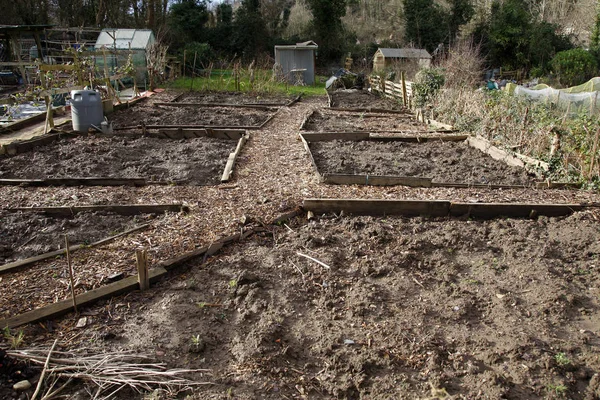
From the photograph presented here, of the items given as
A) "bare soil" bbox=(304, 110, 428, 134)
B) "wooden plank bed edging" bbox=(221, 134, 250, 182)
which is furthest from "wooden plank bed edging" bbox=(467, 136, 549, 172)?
"wooden plank bed edging" bbox=(221, 134, 250, 182)

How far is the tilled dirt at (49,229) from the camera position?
422 centimetres

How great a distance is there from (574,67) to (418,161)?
66.2 feet

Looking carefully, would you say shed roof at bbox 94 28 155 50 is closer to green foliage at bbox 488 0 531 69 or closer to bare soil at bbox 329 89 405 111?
bare soil at bbox 329 89 405 111

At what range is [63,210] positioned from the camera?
16.3 feet

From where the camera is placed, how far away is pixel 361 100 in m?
14.9

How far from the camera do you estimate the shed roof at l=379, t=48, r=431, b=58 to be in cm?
2114

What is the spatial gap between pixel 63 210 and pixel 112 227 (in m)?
0.76

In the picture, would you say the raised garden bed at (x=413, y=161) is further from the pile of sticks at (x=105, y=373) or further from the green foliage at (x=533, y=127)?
the pile of sticks at (x=105, y=373)

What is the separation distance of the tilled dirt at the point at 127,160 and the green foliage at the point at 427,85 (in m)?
5.82

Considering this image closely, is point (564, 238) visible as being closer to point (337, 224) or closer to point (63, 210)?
point (337, 224)

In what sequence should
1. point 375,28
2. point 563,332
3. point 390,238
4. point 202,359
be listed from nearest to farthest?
1. point 202,359
2. point 563,332
3. point 390,238
4. point 375,28

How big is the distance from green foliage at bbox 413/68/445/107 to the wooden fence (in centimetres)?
94

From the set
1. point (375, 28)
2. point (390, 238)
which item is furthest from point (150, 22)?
point (390, 238)

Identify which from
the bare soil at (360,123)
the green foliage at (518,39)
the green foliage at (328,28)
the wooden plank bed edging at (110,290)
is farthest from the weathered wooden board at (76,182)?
the green foliage at (518,39)
